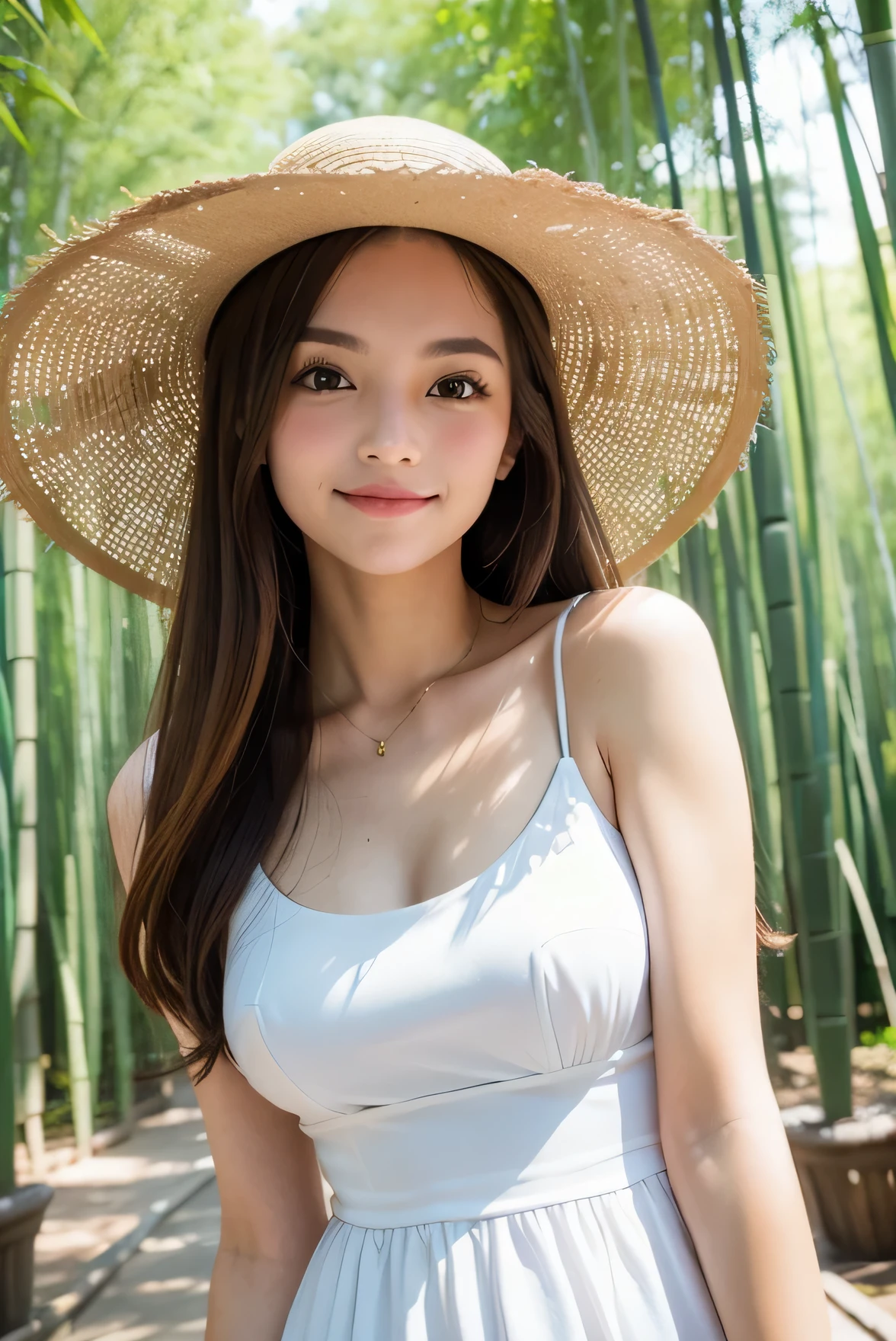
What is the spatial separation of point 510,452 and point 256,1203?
98 cm

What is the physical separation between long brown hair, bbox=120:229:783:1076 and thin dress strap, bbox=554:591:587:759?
16 centimetres

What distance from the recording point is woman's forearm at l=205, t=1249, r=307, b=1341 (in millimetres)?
1360

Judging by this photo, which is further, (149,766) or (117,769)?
(117,769)

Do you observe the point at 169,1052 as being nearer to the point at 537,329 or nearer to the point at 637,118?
the point at 537,329

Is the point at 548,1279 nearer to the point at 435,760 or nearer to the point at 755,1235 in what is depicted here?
the point at 755,1235

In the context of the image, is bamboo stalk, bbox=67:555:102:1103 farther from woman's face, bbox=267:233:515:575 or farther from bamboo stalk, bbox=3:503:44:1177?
woman's face, bbox=267:233:515:575

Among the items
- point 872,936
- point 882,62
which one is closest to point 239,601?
point 872,936

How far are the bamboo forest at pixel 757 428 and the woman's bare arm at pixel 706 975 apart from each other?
1.13m

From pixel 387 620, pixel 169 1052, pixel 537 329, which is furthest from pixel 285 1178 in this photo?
pixel 169 1052

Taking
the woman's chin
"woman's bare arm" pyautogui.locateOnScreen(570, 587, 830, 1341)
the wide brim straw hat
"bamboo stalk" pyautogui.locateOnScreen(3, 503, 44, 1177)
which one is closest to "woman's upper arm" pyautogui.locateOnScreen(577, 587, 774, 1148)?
"woman's bare arm" pyautogui.locateOnScreen(570, 587, 830, 1341)

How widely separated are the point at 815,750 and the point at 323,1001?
55.3 inches

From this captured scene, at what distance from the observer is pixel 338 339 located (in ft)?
4.06

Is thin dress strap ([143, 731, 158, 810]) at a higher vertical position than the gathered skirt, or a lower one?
higher

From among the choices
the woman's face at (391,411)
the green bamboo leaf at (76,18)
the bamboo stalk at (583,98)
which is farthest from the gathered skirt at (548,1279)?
the green bamboo leaf at (76,18)
